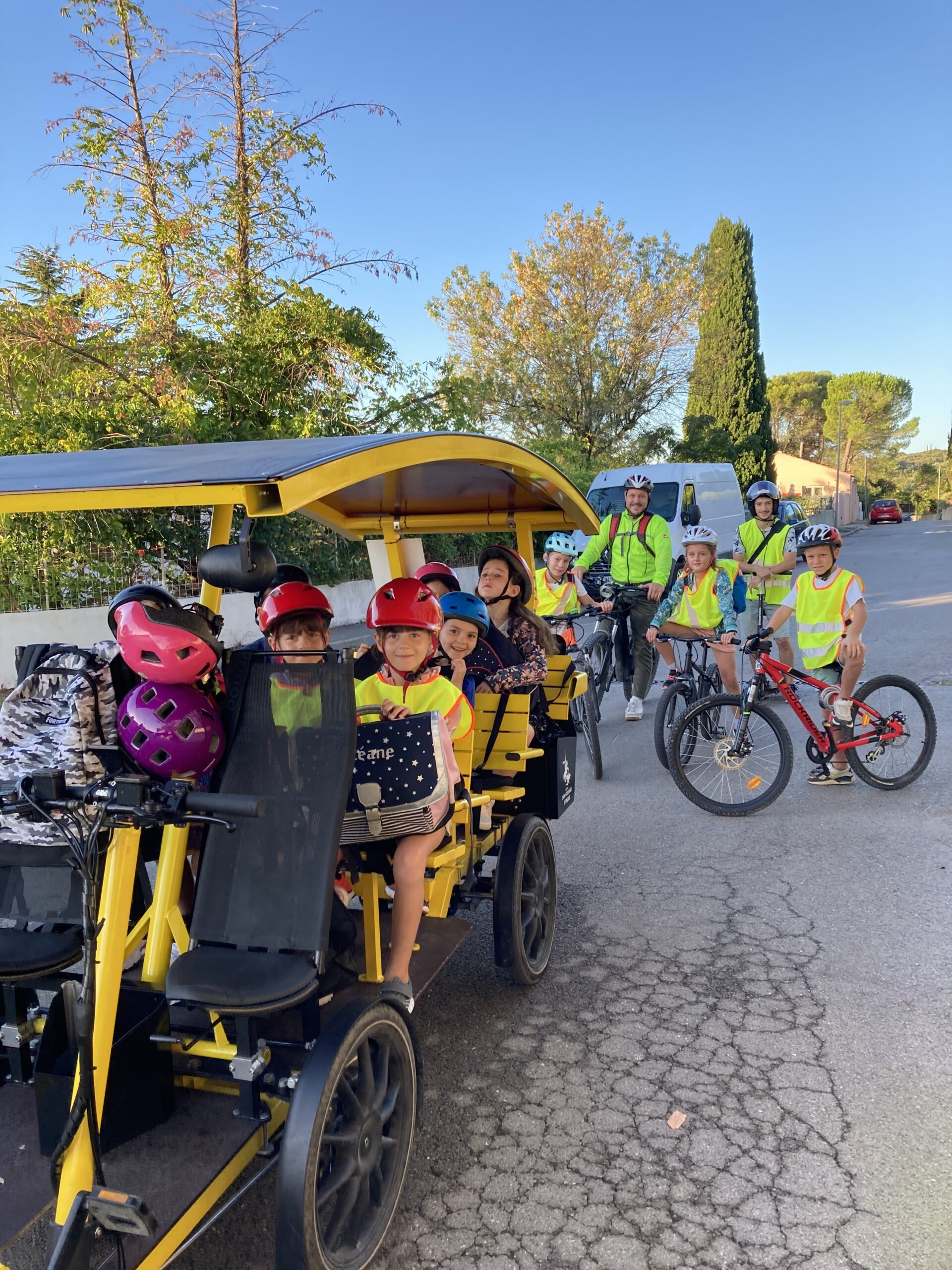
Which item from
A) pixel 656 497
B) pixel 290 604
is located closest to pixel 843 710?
pixel 290 604

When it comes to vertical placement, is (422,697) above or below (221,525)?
below

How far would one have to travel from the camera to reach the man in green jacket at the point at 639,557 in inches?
326

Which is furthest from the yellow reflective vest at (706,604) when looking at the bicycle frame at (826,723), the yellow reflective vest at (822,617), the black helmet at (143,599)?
the black helmet at (143,599)

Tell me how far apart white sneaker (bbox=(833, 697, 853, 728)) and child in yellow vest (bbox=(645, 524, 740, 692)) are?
0.88 meters

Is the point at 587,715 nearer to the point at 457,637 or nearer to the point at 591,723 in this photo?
the point at 591,723

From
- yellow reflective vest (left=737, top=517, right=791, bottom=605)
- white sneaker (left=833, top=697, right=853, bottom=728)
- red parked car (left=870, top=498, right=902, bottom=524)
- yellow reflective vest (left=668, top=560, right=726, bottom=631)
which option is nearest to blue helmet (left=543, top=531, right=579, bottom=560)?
yellow reflective vest (left=668, top=560, right=726, bottom=631)

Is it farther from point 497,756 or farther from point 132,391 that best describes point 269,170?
point 497,756

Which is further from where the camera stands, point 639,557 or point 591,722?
point 639,557

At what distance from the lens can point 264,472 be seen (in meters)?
2.02

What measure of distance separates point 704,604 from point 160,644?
511 centimetres

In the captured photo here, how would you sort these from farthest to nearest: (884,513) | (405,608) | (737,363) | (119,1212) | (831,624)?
(884,513) → (737,363) → (831,624) → (405,608) → (119,1212)

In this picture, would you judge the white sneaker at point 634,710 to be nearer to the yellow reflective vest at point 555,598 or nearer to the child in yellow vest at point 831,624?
the yellow reflective vest at point 555,598

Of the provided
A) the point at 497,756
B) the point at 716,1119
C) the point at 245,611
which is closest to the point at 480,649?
the point at 497,756

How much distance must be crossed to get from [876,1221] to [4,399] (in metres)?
13.2
